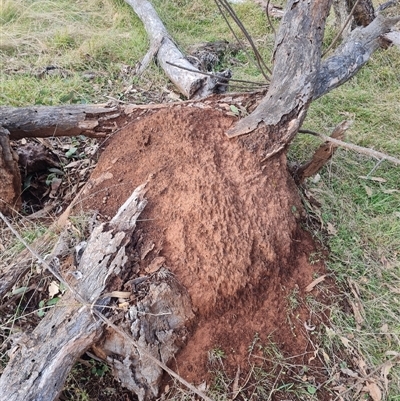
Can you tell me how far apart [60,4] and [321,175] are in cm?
348

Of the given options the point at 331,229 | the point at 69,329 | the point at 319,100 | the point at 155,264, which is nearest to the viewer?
the point at 69,329

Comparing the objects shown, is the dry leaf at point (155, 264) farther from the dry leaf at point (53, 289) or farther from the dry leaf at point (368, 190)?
the dry leaf at point (368, 190)


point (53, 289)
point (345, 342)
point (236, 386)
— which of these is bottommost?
point (345, 342)

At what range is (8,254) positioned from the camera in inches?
86.3

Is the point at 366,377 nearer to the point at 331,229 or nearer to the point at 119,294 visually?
the point at 331,229

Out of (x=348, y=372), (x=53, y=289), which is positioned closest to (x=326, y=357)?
(x=348, y=372)

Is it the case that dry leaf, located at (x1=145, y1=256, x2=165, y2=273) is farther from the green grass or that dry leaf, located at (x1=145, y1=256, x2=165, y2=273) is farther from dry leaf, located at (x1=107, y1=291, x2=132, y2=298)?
the green grass

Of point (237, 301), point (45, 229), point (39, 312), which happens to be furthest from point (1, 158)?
point (237, 301)

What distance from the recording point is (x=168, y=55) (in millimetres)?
3762

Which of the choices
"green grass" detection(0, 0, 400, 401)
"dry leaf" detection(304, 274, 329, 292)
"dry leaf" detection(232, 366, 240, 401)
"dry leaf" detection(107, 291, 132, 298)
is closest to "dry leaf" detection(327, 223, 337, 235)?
"green grass" detection(0, 0, 400, 401)

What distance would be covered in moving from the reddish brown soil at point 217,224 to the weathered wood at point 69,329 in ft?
0.49

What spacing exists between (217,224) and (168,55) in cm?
234

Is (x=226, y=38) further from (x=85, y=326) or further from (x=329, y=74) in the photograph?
(x=85, y=326)

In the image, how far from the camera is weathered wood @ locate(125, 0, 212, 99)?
10.8 feet
